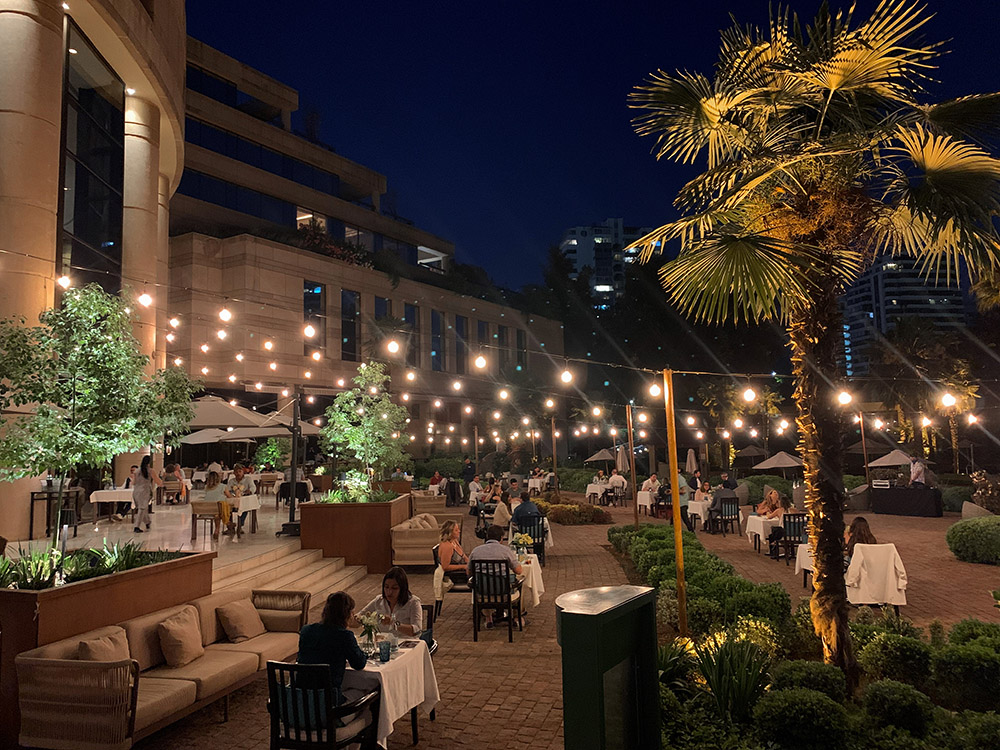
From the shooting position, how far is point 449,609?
10.7 metres

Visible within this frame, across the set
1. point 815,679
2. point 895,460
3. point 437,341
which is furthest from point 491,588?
point 437,341

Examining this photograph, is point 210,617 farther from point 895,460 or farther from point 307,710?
point 895,460

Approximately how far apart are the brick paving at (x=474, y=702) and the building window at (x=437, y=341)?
3329 centimetres

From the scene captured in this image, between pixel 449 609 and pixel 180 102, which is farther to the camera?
pixel 180 102

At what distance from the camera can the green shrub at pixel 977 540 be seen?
41.3 feet

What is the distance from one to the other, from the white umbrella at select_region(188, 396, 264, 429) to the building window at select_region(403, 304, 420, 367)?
25575 mm

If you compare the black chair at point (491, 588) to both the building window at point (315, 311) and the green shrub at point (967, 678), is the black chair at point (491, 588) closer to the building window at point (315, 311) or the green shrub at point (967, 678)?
the green shrub at point (967, 678)

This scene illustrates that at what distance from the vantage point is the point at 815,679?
5352 millimetres

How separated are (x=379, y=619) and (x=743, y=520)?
16.1 meters

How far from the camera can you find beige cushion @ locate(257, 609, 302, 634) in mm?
7656

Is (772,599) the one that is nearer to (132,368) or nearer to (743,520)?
(132,368)

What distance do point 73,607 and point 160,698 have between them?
4.59 ft

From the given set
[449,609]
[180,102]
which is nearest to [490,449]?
[180,102]

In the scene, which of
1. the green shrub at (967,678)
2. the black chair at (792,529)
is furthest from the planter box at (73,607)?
the black chair at (792,529)
